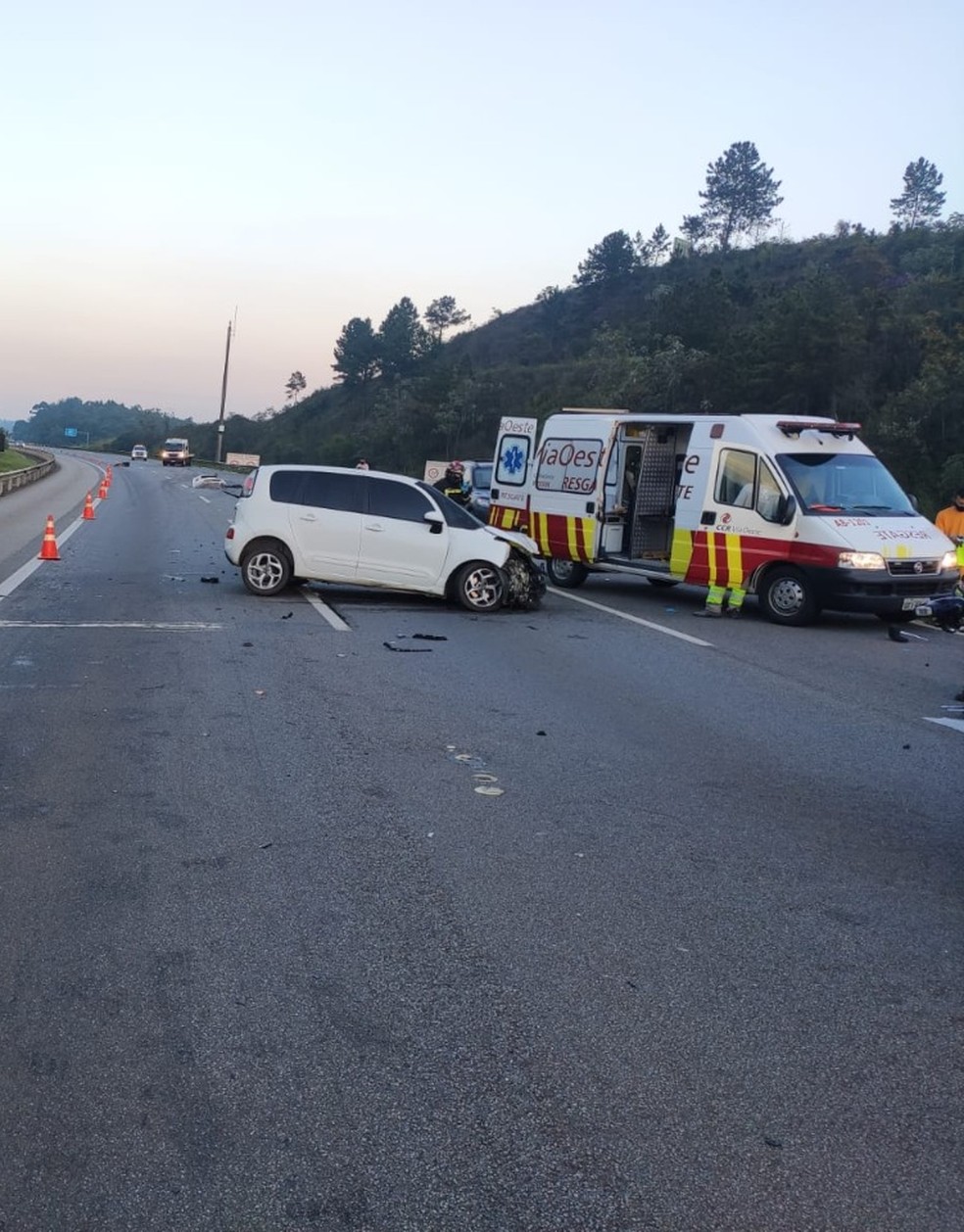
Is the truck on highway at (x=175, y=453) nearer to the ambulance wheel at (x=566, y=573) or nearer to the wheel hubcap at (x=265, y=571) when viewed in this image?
the ambulance wheel at (x=566, y=573)

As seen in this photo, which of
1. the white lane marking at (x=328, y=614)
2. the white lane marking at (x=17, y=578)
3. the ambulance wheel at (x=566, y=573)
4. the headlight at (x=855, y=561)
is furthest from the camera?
the ambulance wheel at (x=566, y=573)

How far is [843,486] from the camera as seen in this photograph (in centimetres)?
1543

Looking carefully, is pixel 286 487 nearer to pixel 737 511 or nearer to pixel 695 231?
pixel 737 511

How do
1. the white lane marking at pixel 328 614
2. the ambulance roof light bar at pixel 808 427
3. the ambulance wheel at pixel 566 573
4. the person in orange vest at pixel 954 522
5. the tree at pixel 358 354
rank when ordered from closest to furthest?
the white lane marking at pixel 328 614
the ambulance roof light bar at pixel 808 427
the person in orange vest at pixel 954 522
the ambulance wheel at pixel 566 573
the tree at pixel 358 354

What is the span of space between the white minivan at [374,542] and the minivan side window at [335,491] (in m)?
0.01

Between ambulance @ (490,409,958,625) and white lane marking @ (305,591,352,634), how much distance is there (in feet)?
14.1

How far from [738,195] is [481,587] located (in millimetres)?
99701

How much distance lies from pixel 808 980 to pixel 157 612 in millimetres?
10704

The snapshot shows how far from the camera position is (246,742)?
7906mm

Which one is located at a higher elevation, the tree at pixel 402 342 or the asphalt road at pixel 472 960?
the tree at pixel 402 342

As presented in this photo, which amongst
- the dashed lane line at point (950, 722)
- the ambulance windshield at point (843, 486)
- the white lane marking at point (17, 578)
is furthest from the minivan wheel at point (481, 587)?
the dashed lane line at point (950, 722)

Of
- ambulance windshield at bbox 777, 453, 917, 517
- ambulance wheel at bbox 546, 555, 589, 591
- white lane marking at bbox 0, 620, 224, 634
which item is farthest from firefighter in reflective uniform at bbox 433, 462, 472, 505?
white lane marking at bbox 0, 620, 224, 634

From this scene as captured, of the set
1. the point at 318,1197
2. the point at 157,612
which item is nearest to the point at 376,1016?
the point at 318,1197

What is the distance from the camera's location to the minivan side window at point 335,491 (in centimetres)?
1541
